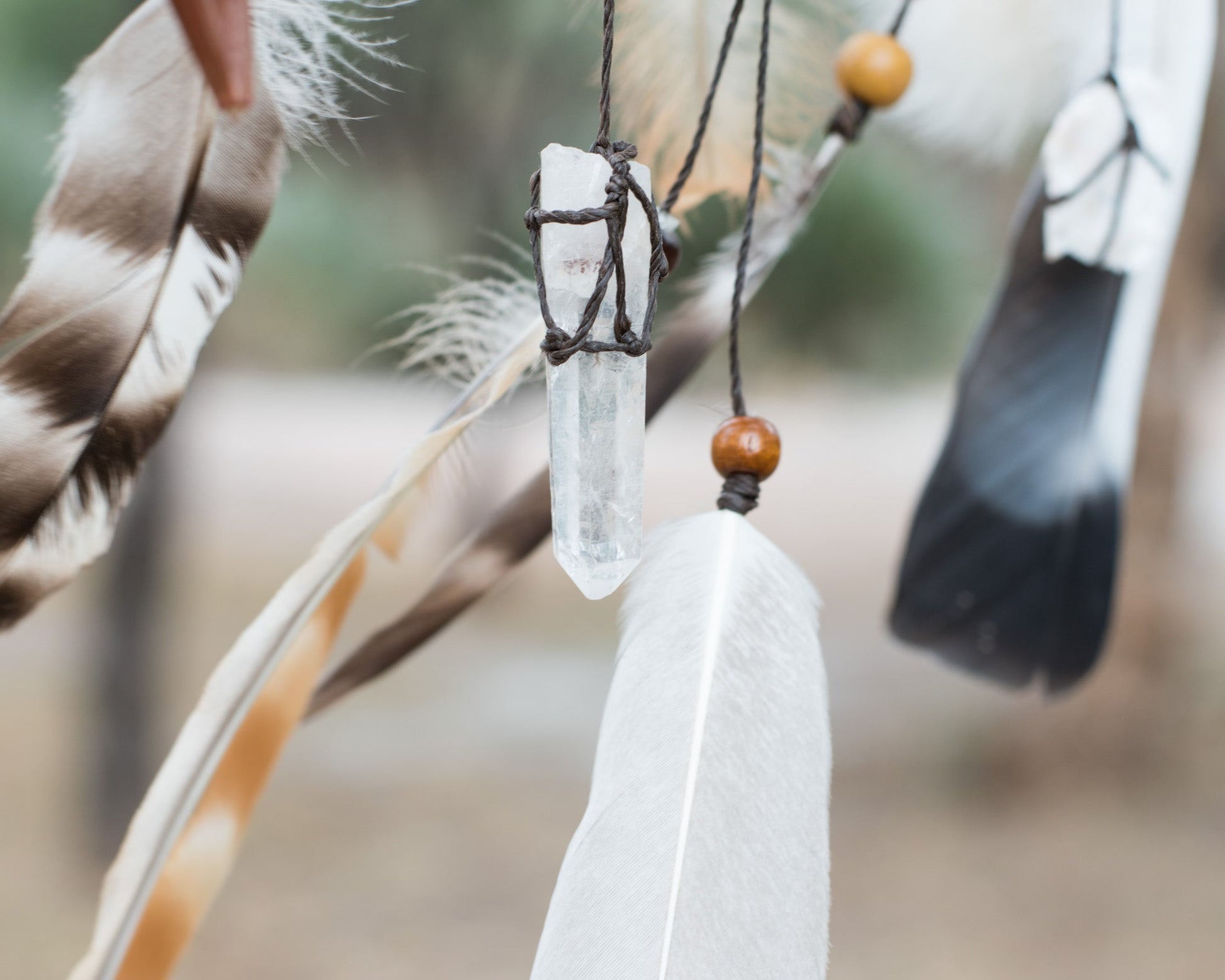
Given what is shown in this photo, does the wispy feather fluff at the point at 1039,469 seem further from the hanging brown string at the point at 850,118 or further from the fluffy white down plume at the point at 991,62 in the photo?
the hanging brown string at the point at 850,118

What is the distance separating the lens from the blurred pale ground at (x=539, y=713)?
1471 millimetres

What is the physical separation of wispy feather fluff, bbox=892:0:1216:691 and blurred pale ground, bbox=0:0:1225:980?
595 mm

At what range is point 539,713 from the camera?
7.43 feet

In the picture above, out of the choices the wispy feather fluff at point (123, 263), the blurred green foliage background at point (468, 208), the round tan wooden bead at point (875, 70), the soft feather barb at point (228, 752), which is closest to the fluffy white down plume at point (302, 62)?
the wispy feather fluff at point (123, 263)

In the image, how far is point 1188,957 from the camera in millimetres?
1461

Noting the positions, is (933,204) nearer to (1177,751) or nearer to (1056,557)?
(1177,751)

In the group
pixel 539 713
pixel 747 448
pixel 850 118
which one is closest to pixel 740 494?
pixel 747 448

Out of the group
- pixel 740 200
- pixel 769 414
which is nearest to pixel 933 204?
pixel 769 414

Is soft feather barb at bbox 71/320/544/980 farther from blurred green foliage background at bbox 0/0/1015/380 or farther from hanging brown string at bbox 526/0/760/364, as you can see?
blurred green foliage background at bbox 0/0/1015/380

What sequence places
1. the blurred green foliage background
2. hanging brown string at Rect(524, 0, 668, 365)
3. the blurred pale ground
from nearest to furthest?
hanging brown string at Rect(524, 0, 668, 365) → the blurred green foliage background → the blurred pale ground

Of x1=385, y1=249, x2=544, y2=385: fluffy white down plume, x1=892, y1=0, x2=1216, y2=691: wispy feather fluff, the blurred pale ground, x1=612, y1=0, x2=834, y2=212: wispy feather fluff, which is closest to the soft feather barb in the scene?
x1=385, y1=249, x2=544, y2=385: fluffy white down plume

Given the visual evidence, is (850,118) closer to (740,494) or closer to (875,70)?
(875,70)

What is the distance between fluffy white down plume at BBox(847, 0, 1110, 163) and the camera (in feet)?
1.81

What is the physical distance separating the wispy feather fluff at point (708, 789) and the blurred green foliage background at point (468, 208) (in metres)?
0.85
